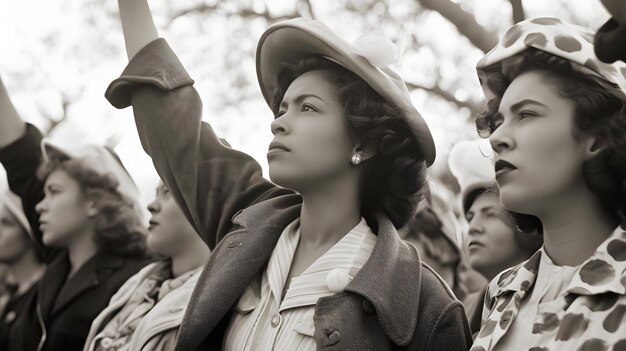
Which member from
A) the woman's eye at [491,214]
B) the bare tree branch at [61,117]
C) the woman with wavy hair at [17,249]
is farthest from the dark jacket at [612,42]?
the bare tree branch at [61,117]

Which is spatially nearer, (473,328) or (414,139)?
(414,139)

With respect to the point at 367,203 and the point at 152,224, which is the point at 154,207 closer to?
the point at 152,224

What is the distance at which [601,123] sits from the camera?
2555 millimetres

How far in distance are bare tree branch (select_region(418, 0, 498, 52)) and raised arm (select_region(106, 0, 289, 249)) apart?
240 inches

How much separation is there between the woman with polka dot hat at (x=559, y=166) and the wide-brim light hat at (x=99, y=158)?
132 inches

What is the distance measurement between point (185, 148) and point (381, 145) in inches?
32.1

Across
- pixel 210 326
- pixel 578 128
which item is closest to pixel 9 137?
pixel 210 326

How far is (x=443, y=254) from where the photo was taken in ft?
17.4

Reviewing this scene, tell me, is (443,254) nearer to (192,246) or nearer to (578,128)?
(192,246)

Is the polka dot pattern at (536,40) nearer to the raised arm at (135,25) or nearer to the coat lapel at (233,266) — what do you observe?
the coat lapel at (233,266)

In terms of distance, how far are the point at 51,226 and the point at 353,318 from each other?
2950mm

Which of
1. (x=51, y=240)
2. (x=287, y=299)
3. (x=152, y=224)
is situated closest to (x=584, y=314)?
(x=287, y=299)

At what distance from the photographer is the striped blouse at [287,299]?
2883 millimetres

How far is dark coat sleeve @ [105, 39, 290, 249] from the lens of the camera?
3484mm
